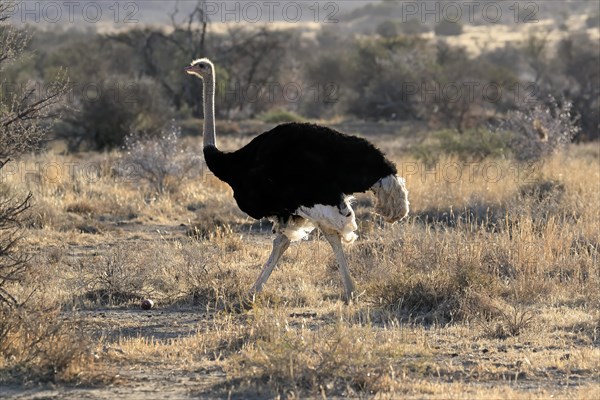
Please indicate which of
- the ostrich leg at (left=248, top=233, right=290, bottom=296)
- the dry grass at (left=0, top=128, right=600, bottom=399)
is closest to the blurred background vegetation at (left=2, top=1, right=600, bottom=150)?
the dry grass at (left=0, top=128, right=600, bottom=399)

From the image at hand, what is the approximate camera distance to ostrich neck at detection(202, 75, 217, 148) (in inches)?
386

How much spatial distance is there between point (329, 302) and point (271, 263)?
0.58 metres

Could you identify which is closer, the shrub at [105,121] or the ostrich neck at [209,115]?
the ostrich neck at [209,115]

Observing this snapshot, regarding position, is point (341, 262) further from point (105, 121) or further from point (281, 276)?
point (105, 121)

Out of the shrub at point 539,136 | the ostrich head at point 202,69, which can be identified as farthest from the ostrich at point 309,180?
the shrub at point 539,136

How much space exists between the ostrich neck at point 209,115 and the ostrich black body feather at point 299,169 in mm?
373

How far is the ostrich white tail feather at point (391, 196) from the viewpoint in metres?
9.41

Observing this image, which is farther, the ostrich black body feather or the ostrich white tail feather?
the ostrich white tail feather

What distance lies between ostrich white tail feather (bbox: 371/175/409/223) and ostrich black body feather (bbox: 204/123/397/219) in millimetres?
61

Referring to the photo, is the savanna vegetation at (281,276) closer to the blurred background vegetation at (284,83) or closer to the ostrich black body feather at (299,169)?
the ostrich black body feather at (299,169)

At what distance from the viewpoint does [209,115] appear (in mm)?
9922

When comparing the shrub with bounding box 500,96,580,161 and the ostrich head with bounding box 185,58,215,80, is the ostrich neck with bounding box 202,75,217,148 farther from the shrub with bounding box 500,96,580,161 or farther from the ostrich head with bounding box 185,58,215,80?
the shrub with bounding box 500,96,580,161

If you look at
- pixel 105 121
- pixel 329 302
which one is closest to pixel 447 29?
pixel 105 121

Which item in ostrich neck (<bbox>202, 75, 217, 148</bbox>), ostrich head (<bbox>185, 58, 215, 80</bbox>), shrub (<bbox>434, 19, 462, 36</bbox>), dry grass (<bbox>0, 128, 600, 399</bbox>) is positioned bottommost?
dry grass (<bbox>0, 128, 600, 399</bbox>)
